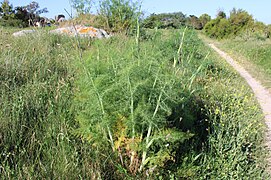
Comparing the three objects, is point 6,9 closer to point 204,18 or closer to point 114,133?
point 114,133

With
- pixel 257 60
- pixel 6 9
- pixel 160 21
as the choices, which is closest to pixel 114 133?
pixel 160 21

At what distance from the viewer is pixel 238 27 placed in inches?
866

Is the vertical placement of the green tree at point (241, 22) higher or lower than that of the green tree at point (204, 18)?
lower

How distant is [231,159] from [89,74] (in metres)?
1.71

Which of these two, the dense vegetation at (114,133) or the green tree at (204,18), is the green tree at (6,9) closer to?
the dense vegetation at (114,133)

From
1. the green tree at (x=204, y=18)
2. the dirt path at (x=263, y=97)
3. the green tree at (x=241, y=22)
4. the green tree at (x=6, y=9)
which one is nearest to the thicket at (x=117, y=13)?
the dirt path at (x=263, y=97)

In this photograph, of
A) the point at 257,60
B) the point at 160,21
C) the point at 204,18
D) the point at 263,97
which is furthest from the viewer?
the point at 204,18

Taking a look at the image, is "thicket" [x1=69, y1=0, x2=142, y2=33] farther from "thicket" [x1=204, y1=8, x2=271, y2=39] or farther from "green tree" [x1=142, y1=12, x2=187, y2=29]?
"thicket" [x1=204, y1=8, x2=271, y2=39]

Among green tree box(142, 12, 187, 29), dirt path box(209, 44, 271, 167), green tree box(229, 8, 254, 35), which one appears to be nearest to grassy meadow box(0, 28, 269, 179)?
green tree box(142, 12, 187, 29)

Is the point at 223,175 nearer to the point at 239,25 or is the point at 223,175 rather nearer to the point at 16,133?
the point at 16,133

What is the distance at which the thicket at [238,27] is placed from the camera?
2089 centimetres

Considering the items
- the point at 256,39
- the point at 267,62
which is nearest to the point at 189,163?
the point at 267,62

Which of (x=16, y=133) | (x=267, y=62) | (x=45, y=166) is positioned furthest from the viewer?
(x=267, y=62)

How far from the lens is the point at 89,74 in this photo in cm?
262
